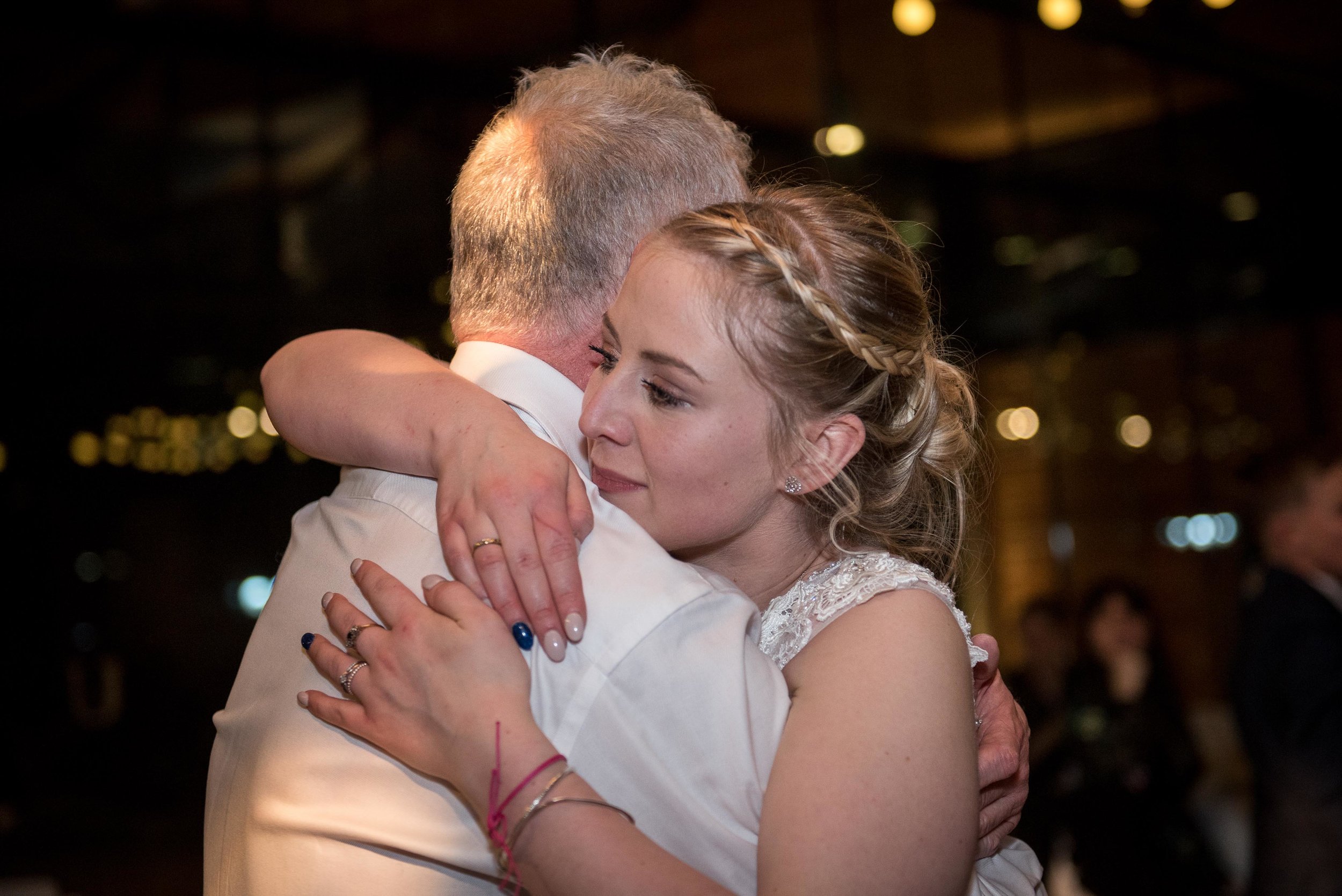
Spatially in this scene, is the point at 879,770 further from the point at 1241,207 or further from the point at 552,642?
the point at 1241,207

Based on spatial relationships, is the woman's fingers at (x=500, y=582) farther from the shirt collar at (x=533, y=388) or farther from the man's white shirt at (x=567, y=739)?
the shirt collar at (x=533, y=388)

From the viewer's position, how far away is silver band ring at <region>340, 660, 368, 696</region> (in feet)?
3.87

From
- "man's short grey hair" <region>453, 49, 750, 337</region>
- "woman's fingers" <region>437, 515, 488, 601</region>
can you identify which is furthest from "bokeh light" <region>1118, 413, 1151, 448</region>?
"woman's fingers" <region>437, 515, 488, 601</region>

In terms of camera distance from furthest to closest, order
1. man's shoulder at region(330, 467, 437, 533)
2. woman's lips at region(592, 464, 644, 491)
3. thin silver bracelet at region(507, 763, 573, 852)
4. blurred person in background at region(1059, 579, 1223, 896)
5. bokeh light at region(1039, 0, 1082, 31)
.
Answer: bokeh light at region(1039, 0, 1082, 31), blurred person in background at region(1059, 579, 1223, 896), woman's lips at region(592, 464, 644, 491), man's shoulder at region(330, 467, 437, 533), thin silver bracelet at region(507, 763, 573, 852)

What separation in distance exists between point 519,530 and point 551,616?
0.29 feet

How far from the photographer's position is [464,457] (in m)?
1.23

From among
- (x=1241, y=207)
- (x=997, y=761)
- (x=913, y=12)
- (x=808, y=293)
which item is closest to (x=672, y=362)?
(x=808, y=293)

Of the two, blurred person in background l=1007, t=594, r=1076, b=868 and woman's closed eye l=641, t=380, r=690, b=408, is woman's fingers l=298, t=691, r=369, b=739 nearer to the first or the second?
woman's closed eye l=641, t=380, r=690, b=408

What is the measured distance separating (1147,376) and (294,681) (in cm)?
786

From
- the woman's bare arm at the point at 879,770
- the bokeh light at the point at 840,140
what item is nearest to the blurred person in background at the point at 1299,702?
the woman's bare arm at the point at 879,770

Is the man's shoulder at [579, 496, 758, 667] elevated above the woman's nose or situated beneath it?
situated beneath

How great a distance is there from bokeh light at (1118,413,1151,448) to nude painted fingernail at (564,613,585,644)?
7536 millimetres

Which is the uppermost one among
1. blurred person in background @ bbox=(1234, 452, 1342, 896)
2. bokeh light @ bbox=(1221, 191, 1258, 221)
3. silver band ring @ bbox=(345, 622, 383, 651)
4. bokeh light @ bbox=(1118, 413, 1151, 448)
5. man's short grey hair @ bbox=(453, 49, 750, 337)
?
man's short grey hair @ bbox=(453, 49, 750, 337)

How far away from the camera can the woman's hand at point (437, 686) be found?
1.08 m
